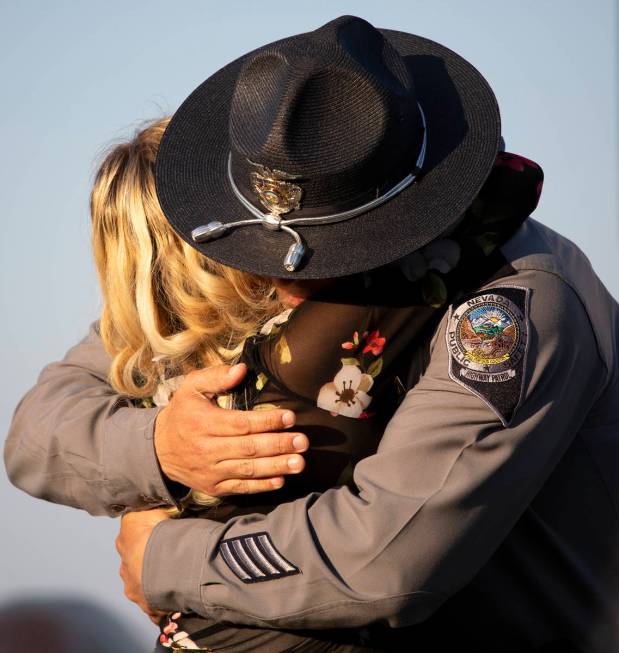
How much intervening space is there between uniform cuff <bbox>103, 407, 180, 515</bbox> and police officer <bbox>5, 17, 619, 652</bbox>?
130 millimetres

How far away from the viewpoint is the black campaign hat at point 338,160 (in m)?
2.03

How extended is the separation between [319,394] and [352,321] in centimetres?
18

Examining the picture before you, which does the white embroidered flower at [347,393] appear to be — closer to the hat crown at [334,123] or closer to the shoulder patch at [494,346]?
the shoulder patch at [494,346]

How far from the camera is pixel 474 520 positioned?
1.98m

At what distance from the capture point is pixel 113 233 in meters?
2.67

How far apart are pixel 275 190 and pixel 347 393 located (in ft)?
1.55

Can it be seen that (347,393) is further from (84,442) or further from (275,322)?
(84,442)

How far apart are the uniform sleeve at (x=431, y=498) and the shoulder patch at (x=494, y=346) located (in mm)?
21

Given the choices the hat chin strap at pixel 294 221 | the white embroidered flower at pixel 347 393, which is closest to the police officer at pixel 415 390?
the hat chin strap at pixel 294 221

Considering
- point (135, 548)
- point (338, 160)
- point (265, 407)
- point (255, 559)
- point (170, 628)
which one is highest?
point (338, 160)

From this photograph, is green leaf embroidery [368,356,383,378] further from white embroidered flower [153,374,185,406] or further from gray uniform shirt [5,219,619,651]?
white embroidered flower [153,374,185,406]

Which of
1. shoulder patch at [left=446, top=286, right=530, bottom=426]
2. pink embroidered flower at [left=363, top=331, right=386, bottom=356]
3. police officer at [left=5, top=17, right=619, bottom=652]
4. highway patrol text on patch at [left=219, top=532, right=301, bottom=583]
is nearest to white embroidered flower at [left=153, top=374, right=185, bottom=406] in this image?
police officer at [left=5, top=17, right=619, bottom=652]

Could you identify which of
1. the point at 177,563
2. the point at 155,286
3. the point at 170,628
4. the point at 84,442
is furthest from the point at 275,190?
the point at 170,628

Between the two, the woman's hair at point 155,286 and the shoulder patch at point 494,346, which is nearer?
the shoulder patch at point 494,346
